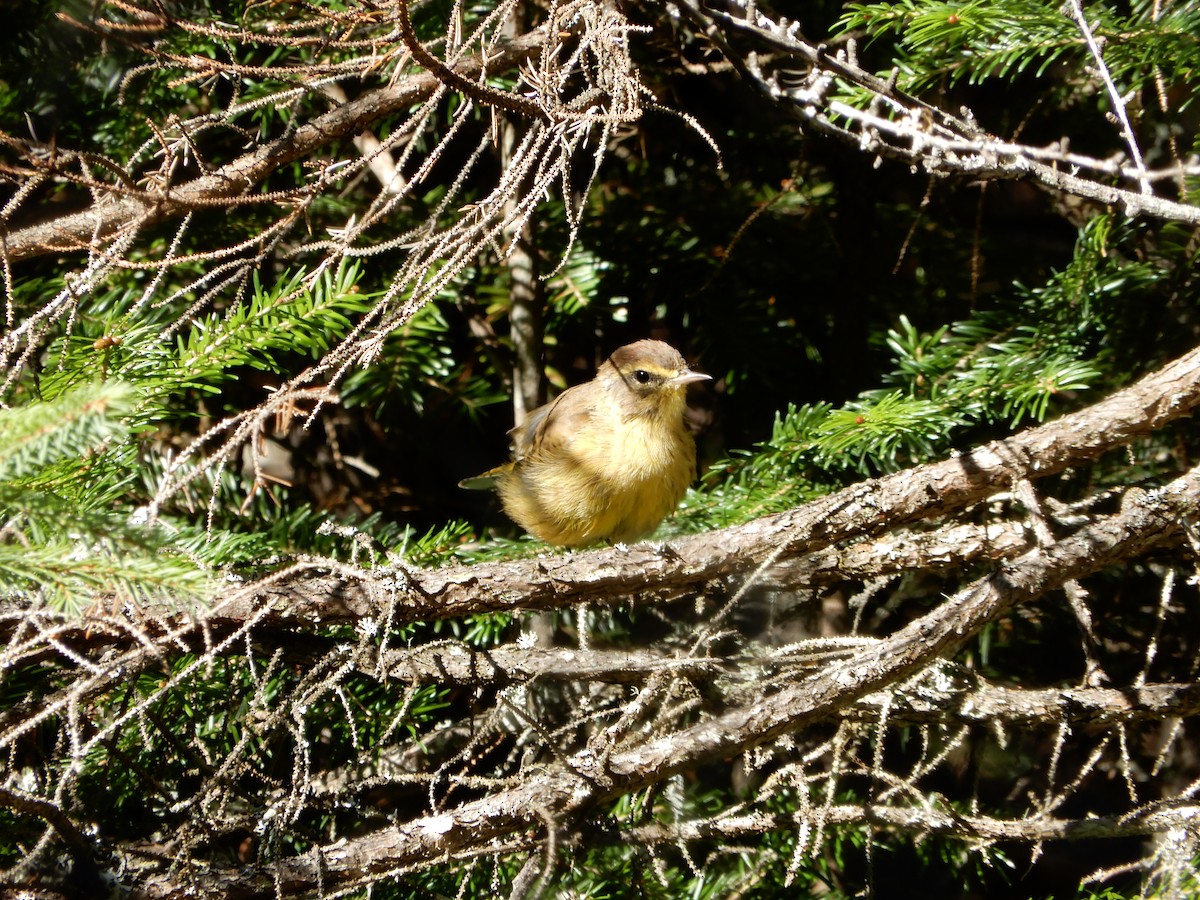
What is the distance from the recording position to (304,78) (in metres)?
2.43

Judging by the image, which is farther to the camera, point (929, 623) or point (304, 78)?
point (304, 78)

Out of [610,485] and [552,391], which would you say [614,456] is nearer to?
[610,485]

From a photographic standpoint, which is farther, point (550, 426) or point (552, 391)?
point (552, 391)

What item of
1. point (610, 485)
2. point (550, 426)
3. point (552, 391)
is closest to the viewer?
point (610, 485)

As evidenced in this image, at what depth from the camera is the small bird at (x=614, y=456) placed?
3301mm

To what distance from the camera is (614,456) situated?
3.33m

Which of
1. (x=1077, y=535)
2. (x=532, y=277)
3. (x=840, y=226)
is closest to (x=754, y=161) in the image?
(x=840, y=226)

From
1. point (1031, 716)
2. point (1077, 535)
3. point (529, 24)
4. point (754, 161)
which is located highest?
point (529, 24)

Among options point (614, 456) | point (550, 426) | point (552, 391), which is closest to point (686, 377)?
point (614, 456)

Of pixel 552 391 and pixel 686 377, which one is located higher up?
pixel 686 377

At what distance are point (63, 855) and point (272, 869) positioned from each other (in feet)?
1.22

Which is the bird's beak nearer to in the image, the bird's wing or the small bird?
the small bird

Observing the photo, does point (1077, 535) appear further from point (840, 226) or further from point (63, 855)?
point (63, 855)

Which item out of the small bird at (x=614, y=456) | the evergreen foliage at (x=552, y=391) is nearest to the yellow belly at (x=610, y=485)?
the small bird at (x=614, y=456)
